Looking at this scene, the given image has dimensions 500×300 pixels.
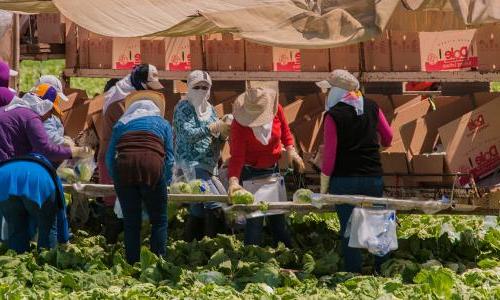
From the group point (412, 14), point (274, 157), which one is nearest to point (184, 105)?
point (274, 157)

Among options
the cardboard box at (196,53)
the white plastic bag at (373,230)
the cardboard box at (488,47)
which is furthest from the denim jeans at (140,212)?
the cardboard box at (196,53)

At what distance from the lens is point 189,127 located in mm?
9508

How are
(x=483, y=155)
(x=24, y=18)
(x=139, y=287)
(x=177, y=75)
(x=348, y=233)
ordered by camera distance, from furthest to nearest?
(x=24, y=18), (x=177, y=75), (x=483, y=155), (x=348, y=233), (x=139, y=287)

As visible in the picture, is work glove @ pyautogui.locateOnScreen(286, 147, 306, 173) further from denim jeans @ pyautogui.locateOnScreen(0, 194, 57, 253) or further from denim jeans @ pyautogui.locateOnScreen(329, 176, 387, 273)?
denim jeans @ pyautogui.locateOnScreen(0, 194, 57, 253)

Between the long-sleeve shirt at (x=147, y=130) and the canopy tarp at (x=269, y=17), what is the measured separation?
0.89 m

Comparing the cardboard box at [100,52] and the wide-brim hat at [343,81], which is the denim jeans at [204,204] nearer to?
the wide-brim hat at [343,81]

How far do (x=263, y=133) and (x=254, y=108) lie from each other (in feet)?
0.72

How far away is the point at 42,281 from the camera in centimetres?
795

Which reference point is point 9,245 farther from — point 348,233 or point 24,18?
point 24,18

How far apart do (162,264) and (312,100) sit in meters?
3.33

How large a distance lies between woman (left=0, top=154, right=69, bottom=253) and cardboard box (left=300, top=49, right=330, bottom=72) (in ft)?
10.3

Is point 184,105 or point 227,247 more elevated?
point 184,105

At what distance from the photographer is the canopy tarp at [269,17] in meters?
8.36

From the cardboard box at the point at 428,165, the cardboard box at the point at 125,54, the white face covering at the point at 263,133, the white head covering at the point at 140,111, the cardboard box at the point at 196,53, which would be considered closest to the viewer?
the white head covering at the point at 140,111
